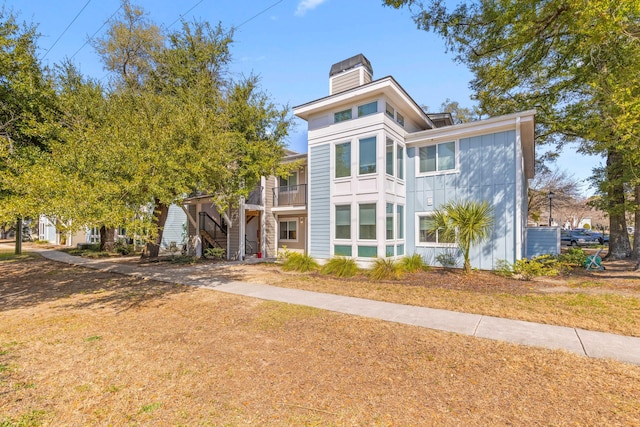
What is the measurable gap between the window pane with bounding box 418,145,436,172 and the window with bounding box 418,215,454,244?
2051 millimetres

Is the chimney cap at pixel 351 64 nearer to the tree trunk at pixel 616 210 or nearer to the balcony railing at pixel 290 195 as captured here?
the balcony railing at pixel 290 195

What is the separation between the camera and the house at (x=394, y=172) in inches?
453

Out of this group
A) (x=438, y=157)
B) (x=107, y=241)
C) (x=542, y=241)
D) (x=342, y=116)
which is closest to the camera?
(x=438, y=157)

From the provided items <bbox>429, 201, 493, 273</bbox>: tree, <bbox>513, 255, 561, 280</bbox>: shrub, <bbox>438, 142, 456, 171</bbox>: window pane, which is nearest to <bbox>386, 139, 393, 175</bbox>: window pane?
<bbox>438, 142, 456, 171</bbox>: window pane

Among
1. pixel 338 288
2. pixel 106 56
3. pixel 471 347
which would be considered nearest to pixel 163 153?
pixel 338 288

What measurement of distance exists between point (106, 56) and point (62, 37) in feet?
28.6

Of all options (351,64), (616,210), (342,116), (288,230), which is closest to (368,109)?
(342,116)

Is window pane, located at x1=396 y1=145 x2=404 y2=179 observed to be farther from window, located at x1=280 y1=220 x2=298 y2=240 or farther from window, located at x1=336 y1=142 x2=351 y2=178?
window, located at x1=280 y1=220 x2=298 y2=240

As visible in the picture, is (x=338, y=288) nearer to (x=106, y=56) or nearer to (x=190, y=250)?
(x=190, y=250)

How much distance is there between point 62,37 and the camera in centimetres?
1133

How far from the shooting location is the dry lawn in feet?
9.91

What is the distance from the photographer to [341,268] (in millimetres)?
11320

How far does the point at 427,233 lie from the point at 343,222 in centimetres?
355

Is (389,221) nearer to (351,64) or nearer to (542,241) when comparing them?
(542,241)
